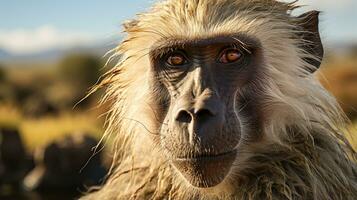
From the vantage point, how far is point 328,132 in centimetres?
439

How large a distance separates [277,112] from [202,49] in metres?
0.60

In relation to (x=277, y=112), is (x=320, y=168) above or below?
below

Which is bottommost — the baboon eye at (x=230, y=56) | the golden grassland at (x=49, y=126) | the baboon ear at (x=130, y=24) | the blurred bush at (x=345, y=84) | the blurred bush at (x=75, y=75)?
the blurred bush at (x=75, y=75)

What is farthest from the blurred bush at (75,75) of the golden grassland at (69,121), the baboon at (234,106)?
the baboon at (234,106)

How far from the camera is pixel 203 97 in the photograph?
153 inches

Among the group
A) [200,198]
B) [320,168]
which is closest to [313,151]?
[320,168]

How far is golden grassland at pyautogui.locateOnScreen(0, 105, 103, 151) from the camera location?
21044 mm

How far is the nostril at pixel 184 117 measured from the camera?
3871 millimetres

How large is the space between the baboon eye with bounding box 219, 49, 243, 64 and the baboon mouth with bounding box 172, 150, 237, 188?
1.96 feet

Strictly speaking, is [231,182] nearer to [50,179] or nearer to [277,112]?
[277,112]

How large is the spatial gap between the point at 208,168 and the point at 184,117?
33 cm

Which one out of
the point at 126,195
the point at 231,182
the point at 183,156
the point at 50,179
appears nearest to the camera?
the point at 183,156

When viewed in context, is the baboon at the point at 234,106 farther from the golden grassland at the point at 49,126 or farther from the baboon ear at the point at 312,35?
the golden grassland at the point at 49,126

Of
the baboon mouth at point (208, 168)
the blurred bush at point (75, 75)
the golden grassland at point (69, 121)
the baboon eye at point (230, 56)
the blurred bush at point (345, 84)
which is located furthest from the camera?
the blurred bush at point (75, 75)
